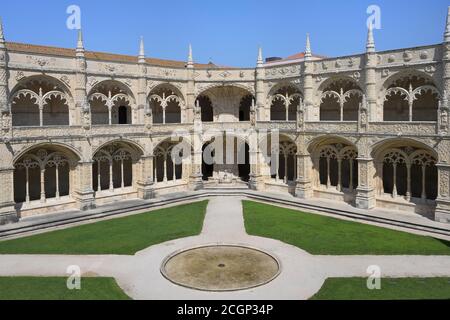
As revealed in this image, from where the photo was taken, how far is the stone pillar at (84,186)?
1046 inches

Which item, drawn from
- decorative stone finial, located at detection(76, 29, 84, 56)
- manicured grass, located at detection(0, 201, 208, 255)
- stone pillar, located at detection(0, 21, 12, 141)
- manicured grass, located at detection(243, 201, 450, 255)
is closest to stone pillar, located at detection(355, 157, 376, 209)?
manicured grass, located at detection(243, 201, 450, 255)

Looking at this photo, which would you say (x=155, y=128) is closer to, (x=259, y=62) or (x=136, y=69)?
(x=136, y=69)

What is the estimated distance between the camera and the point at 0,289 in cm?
1491

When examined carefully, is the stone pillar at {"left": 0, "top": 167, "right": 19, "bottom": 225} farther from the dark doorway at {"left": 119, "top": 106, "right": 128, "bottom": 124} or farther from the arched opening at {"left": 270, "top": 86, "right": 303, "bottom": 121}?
the arched opening at {"left": 270, "top": 86, "right": 303, "bottom": 121}

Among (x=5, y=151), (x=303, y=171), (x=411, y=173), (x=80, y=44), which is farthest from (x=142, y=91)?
(x=411, y=173)

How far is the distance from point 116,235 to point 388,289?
43.9 ft

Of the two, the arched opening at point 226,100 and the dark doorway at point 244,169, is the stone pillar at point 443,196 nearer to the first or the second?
the arched opening at point 226,100

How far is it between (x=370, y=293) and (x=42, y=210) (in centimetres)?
1992

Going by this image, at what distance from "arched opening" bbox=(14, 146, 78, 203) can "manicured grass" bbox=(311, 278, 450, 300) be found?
60.4 ft

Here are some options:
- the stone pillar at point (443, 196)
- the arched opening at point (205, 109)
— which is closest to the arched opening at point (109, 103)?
the arched opening at point (205, 109)

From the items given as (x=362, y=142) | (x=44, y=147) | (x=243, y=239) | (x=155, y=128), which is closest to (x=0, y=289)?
(x=243, y=239)

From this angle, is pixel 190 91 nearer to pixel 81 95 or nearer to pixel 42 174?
pixel 81 95

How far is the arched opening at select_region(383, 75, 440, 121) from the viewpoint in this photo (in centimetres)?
2555

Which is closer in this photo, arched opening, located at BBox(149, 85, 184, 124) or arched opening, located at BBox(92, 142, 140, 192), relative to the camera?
arched opening, located at BBox(92, 142, 140, 192)
